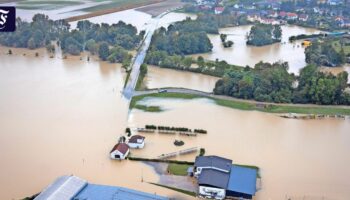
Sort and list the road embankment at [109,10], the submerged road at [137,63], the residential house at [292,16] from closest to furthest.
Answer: the submerged road at [137,63] → the road embankment at [109,10] → the residential house at [292,16]

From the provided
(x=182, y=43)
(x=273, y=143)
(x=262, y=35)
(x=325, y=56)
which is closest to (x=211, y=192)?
(x=273, y=143)

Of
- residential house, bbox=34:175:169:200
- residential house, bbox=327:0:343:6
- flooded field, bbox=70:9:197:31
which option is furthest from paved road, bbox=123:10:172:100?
residential house, bbox=327:0:343:6

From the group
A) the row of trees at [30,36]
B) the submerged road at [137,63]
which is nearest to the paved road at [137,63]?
the submerged road at [137,63]

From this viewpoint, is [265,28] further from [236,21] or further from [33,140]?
[33,140]

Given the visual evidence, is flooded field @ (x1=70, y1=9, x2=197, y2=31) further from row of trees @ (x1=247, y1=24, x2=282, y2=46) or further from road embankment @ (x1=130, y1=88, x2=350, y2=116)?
road embankment @ (x1=130, y1=88, x2=350, y2=116)

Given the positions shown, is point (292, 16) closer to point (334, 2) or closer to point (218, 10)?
point (218, 10)

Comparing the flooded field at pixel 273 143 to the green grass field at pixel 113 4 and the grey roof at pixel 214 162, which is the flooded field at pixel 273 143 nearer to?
the grey roof at pixel 214 162
